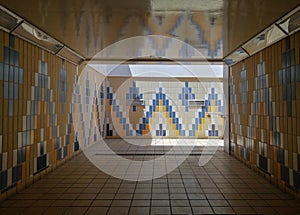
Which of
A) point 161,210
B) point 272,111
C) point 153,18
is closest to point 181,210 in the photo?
point 161,210

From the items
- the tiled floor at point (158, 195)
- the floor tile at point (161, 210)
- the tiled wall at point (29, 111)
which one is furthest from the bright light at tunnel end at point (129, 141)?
the floor tile at point (161, 210)

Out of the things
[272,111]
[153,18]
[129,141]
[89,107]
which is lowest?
[129,141]

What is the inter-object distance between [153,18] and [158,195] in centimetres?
186

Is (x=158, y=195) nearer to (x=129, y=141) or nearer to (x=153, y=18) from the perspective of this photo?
(x=153, y=18)

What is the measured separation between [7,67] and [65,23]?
2.46 ft

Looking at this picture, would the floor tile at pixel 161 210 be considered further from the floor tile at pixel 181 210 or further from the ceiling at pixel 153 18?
the ceiling at pixel 153 18

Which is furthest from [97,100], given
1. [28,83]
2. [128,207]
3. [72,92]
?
[128,207]

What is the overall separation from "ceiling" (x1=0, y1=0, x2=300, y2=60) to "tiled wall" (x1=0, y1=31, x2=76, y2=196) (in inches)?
15.6

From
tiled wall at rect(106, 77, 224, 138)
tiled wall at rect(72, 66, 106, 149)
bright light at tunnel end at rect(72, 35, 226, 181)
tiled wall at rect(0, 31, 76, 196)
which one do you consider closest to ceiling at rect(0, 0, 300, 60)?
bright light at tunnel end at rect(72, 35, 226, 181)

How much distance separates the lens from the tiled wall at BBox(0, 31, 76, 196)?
2.30 meters

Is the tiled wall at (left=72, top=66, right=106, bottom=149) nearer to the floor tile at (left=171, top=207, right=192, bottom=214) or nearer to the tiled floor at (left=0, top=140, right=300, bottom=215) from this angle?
the tiled floor at (left=0, top=140, right=300, bottom=215)

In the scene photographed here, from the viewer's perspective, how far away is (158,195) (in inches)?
96.1

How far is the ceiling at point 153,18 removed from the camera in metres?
1.98

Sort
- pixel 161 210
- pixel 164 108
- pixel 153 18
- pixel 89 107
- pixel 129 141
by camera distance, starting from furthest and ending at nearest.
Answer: pixel 164 108 < pixel 129 141 < pixel 89 107 < pixel 153 18 < pixel 161 210
